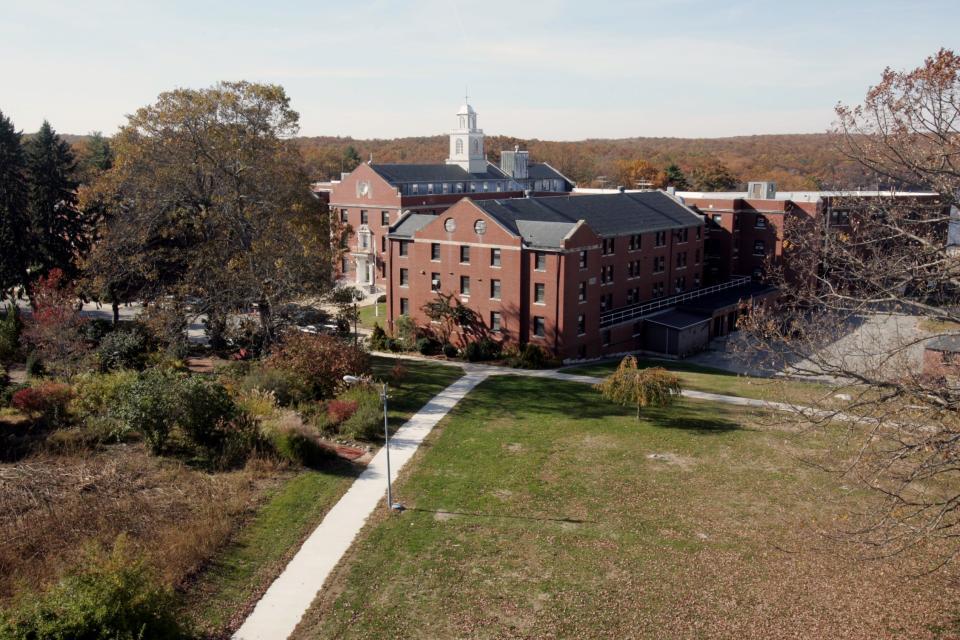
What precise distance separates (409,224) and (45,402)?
29.7m

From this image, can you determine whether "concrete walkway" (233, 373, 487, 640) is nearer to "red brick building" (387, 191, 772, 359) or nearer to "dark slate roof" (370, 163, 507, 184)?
"red brick building" (387, 191, 772, 359)

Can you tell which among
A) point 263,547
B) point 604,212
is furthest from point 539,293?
point 263,547

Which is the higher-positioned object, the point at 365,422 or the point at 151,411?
the point at 151,411

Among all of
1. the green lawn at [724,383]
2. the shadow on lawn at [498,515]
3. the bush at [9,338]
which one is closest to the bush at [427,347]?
the green lawn at [724,383]

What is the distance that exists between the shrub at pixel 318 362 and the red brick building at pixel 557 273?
14724 millimetres

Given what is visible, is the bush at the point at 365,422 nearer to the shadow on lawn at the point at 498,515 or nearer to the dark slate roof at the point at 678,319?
the shadow on lawn at the point at 498,515

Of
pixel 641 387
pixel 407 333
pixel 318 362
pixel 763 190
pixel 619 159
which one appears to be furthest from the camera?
pixel 619 159

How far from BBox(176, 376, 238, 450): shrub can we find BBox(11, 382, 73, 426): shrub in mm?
5765

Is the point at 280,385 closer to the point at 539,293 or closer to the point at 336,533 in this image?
the point at 336,533

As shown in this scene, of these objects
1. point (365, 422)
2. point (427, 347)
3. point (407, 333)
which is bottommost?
point (427, 347)

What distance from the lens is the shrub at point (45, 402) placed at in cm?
2994

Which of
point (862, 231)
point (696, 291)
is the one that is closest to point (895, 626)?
point (862, 231)

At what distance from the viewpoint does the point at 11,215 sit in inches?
2030

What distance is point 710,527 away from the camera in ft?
77.5
